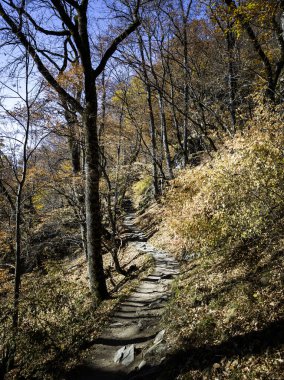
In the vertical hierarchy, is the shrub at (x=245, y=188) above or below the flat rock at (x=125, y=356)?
above

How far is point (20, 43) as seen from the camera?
8820 mm

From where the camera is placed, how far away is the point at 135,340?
6457mm

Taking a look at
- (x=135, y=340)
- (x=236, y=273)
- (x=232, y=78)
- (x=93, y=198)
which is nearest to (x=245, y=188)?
(x=236, y=273)

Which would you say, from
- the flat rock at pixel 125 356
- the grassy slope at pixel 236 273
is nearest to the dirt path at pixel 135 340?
the flat rock at pixel 125 356

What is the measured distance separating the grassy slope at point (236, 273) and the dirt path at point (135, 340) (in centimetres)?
47

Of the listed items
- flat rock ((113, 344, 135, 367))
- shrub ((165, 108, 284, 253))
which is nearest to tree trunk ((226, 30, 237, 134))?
shrub ((165, 108, 284, 253))

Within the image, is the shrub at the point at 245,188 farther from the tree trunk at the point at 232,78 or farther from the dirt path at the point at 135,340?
the tree trunk at the point at 232,78

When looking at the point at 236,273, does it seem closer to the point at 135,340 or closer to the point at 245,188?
the point at 245,188

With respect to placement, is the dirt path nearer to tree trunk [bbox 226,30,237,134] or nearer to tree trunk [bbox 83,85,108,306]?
tree trunk [bbox 83,85,108,306]

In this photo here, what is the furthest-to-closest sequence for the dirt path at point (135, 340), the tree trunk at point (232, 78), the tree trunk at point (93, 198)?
the tree trunk at point (232, 78), the tree trunk at point (93, 198), the dirt path at point (135, 340)

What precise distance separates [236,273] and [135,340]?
2.82 m

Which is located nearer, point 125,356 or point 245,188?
point 245,188

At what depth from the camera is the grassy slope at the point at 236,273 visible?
419 cm

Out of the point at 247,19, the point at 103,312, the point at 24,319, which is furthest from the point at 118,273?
the point at 247,19
